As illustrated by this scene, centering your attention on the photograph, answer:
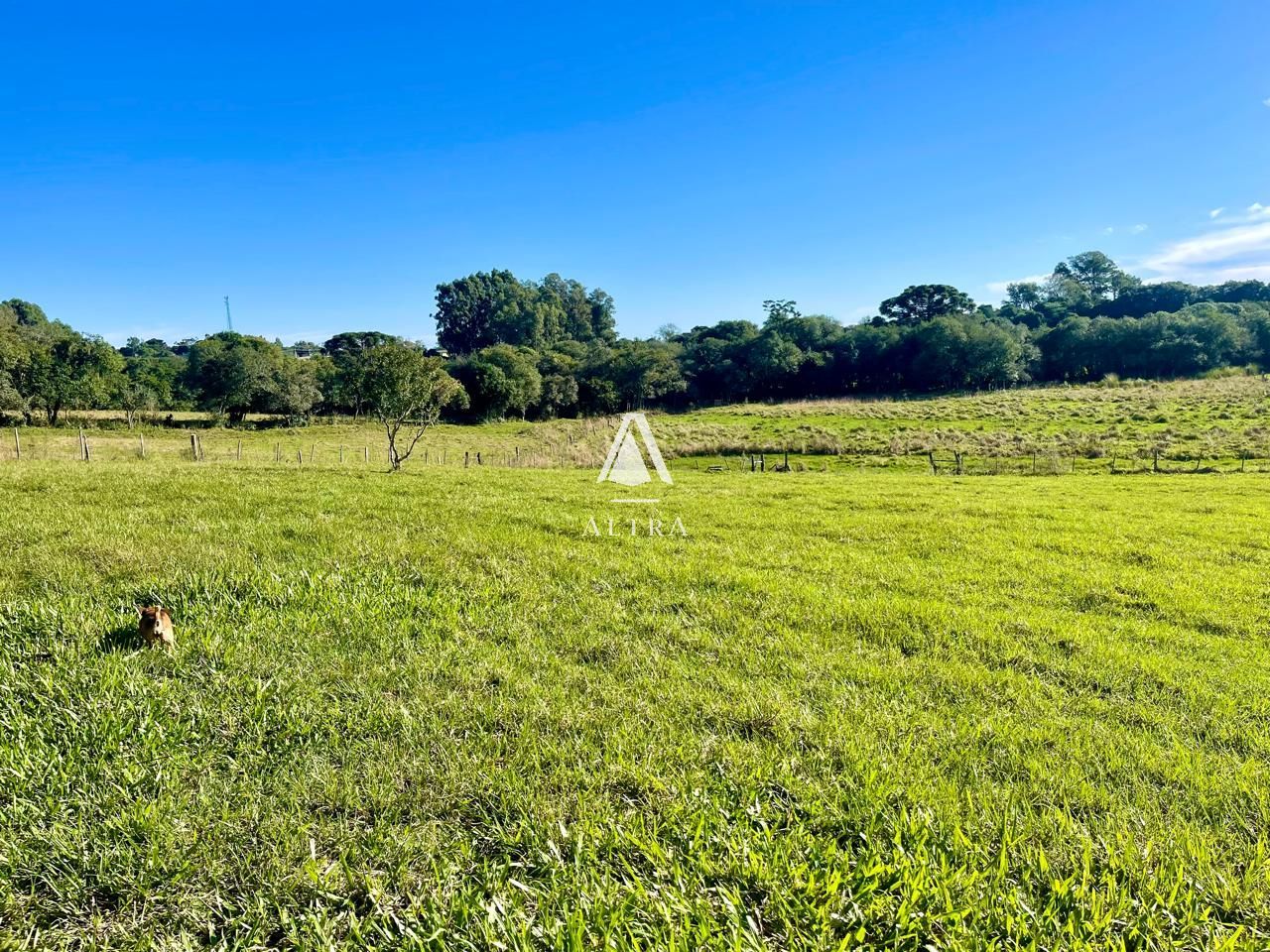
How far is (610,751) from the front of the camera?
3379 millimetres

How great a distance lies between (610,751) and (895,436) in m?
41.4

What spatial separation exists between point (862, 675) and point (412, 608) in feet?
12.9

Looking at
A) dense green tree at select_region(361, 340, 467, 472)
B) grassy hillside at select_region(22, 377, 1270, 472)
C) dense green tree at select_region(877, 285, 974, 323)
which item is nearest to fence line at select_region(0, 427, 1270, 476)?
grassy hillside at select_region(22, 377, 1270, 472)

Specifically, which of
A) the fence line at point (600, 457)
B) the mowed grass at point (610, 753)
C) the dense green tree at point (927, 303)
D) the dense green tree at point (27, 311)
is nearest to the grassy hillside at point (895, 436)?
the fence line at point (600, 457)

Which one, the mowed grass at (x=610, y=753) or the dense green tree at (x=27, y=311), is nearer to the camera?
the mowed grass at (x=610, y=753)

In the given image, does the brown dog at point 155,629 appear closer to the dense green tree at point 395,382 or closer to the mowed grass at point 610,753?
the mowed grass at point 610,753

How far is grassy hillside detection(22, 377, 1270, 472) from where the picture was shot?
30656 millimetres

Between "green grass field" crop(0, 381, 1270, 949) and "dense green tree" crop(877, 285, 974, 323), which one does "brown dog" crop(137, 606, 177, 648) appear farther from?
"dense green tree" crop(877, 285, 974, 323)

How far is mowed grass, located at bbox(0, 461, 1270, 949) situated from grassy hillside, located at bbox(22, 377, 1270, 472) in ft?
68.8

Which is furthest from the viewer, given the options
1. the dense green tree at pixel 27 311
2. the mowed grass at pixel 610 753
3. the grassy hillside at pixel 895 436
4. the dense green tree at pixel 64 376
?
the dense green tree at pixel 27 311

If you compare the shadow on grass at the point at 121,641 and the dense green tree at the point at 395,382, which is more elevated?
the dense green tree at the point at 395,382

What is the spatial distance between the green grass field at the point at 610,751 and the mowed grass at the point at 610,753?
19 mm

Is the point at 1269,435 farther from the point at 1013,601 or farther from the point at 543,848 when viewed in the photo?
the point at 543,848

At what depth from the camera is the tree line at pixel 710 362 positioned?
2205 inches
